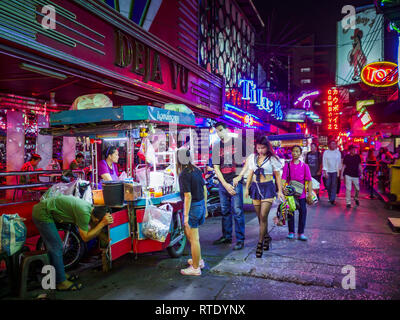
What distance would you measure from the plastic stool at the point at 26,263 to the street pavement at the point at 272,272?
22 cm

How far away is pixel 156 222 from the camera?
15.8 ft

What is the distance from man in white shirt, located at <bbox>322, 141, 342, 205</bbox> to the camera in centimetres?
1031

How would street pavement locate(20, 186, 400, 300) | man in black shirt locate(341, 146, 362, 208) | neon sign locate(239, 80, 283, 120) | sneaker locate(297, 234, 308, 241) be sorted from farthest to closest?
neon sign locate(239, 80, 283, 120) → man in black shirt locate(341, 146, 362, 208) → sneaker locate(297, 234, 308, 241) → street pavement locate(20, 186, 400, 300)

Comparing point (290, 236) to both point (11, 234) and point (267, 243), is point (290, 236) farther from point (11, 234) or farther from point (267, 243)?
point (11, 234)

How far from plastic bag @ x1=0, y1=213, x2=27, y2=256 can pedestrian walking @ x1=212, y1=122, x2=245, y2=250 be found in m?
3.44

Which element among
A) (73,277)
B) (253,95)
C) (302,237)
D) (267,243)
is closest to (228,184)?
(267,243)

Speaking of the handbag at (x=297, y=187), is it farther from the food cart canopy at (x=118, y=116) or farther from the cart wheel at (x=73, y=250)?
the cart wheel at (x=73, y=250)

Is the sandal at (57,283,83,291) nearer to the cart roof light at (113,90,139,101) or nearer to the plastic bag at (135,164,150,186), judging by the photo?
the plastic bag at (135,164,150,186)

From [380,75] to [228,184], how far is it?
11629mm

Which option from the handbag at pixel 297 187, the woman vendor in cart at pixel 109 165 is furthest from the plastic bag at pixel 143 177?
the handbag at pixel 297 187

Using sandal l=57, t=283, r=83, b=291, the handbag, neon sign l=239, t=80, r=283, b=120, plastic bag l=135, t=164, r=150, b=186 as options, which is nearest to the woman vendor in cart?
plastic bag l=135, t=164, r=150, b=186

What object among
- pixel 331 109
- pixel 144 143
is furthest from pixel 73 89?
pixel 331 109

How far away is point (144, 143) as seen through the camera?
5660mm

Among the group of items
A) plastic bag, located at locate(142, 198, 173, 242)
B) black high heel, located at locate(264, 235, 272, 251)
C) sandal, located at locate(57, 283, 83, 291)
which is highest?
plastic bag, located at locate(142, 198, 173, 242)
